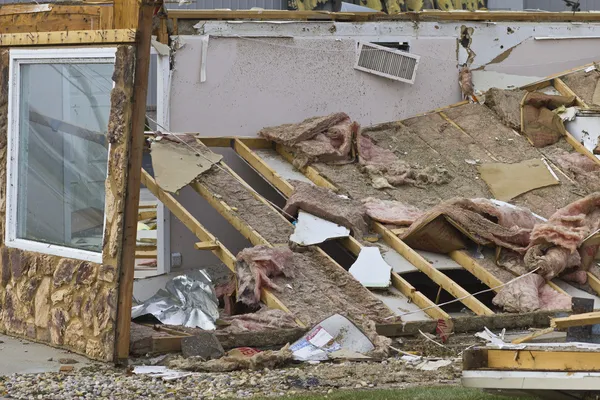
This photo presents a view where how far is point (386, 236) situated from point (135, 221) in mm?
3428

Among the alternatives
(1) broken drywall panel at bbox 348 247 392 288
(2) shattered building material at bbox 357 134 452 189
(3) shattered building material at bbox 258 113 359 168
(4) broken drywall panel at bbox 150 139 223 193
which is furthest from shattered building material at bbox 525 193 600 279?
(4) broken drywall panel at bbox 150 139 223 193

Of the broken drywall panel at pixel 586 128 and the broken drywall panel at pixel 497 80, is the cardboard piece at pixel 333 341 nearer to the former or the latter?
the broken drywall panel at pixel 586 128

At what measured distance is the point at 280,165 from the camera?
12.5 m

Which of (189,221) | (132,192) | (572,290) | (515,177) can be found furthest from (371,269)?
(132,192)

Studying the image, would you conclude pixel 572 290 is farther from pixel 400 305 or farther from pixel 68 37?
pixel 68 37

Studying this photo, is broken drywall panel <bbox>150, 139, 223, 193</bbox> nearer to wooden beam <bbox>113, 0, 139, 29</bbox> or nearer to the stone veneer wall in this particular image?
the stone veneer wall

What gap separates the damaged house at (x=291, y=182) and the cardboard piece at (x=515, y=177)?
1.1 inches

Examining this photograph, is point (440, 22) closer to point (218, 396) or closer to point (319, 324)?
point (319, 324)

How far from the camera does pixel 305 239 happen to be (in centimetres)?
1099

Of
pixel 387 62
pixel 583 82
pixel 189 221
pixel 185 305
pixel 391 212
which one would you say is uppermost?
pixel 387 62

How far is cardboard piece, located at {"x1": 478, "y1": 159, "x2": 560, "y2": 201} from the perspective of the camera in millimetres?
12523

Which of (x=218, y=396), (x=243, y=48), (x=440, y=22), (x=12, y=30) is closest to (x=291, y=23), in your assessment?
(x=243, y=48)

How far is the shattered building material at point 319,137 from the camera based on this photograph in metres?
12.4

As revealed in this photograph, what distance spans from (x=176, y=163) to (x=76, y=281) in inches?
116
